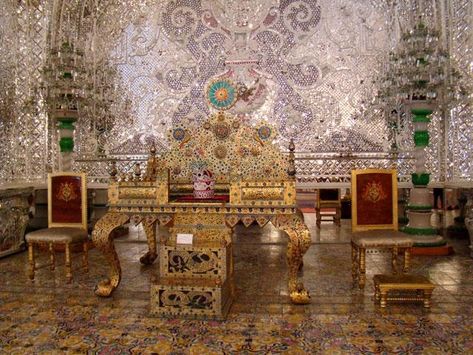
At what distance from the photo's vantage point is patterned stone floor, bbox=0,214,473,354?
254cm

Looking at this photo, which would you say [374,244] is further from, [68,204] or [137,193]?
[68,204]

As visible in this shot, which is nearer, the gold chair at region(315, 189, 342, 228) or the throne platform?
the throne platform

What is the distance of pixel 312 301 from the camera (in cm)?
335

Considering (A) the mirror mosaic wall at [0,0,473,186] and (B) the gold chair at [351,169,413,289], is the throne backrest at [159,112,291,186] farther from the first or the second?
(A) the mirror mosaic wall at [0,0,473,186]

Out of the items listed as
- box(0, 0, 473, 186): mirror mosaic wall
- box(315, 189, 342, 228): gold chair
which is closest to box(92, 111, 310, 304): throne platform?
box(0, 0, 473, 186): mirror mosaic wall

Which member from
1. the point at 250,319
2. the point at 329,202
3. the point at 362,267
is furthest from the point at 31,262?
the point at 329,202

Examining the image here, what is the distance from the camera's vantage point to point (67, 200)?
431 centimetres

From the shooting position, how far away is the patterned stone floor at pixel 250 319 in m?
2.54

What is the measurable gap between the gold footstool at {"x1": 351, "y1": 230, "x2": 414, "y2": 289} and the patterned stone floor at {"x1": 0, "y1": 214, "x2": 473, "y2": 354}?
0.15 metres

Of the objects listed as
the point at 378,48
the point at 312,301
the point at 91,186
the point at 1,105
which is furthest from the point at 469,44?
the point at 1,105

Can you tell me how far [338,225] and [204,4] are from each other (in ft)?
13.7

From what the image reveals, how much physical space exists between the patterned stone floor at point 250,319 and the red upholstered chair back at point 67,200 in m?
0.53

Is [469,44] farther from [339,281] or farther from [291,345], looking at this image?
[291,345]

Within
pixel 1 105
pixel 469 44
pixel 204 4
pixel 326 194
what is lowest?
pixel 326 194
